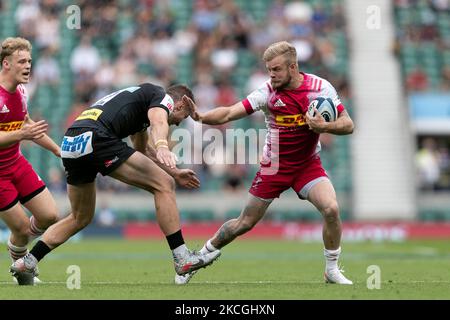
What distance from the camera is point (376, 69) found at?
3167cm

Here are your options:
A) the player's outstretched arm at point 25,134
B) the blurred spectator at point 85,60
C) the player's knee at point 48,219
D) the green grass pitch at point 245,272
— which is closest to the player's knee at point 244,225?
the green grass pitch at point 245,272

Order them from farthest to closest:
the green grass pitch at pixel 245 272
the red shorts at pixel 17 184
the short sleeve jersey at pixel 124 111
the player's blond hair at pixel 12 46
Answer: the red shorts at pixel 17 184
the player's blond hair at pixel 12 46
the short sleeve jersey at pixel 124 111
the green grass pitch at pixel 245 272

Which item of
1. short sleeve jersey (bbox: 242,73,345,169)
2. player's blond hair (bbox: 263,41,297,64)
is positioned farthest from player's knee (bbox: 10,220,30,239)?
player's blond hair (bbox: 263,41,297,64)

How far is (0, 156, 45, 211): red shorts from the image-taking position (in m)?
12.0

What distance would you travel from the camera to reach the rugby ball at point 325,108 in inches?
Answer: 457

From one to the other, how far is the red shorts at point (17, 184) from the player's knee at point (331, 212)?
337 cm

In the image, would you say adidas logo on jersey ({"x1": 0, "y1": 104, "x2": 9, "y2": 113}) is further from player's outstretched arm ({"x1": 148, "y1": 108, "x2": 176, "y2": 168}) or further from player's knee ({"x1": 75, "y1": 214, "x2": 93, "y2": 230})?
player's outstretched arm ({"x1": 148, "y1": 108, "x2": 176, "y2": 168})

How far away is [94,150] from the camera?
11.0m

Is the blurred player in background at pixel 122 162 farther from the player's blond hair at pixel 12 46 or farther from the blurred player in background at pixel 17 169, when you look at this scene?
the player's blond hair at pixel 12 46

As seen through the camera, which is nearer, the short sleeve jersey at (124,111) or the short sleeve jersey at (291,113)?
the short sleeve jersey at (124,111)

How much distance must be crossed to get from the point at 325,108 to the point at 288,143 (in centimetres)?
65

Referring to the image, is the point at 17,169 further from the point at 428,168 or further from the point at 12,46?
the point at 428,168

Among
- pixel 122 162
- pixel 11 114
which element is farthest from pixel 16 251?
pixel 122 162

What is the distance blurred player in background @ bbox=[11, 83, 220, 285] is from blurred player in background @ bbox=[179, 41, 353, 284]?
430 millimetres
